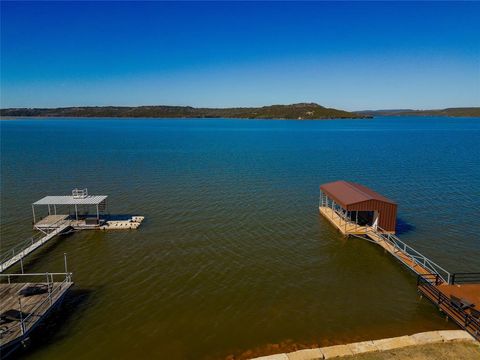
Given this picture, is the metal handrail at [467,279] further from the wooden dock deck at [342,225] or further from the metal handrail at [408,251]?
the wooden dock deck at [342,225]

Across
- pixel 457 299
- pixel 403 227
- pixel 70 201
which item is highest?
pixel 70 201

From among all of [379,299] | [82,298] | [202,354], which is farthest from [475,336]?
[82,298]

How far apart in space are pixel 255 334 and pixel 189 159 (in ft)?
170

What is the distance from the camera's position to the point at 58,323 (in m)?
15.8

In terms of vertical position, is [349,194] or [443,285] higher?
[349,194]

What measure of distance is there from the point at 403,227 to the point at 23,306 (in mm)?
27310

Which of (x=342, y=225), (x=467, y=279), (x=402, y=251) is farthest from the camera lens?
(x=342, y=225)

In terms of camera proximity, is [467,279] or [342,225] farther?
Result: [342,225]

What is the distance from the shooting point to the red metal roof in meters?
26.0

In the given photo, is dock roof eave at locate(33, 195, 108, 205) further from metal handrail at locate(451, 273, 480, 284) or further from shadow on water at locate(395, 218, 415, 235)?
metal handrail at locate(451, 273, 480, 284)

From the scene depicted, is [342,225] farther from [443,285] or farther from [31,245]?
[31,245]

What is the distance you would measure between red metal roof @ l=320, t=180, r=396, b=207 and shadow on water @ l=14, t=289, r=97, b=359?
62.6 ft

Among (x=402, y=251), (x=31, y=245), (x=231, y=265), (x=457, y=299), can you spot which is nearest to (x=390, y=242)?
Result: (x=402, y=251)

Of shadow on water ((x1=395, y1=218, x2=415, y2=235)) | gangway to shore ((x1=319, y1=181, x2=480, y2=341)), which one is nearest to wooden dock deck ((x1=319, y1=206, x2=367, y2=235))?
gangway to shore ((x1=319, y1=181, x2=480, y2=341))
